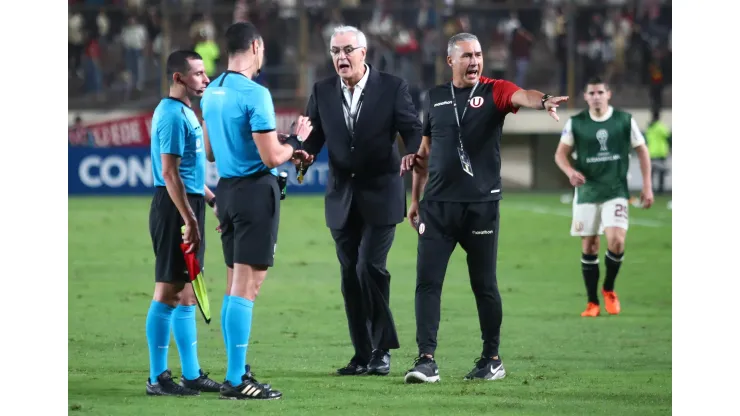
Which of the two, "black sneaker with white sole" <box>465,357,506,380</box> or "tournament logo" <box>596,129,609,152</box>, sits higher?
"tournament logo" <box>596,129,609,152</box>

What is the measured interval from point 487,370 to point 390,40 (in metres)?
21.5

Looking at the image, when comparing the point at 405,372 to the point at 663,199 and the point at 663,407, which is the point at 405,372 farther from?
the point at 663,199

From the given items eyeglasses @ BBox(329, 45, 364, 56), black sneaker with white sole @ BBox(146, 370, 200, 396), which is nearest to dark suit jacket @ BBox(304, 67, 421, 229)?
eyeglasses @ BBox(329, 45, 364, 56)

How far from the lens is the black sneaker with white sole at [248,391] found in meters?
6.99

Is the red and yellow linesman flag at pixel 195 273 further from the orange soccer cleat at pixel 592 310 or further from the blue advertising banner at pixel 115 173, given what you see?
the blue advertising banner at pixel 115 173

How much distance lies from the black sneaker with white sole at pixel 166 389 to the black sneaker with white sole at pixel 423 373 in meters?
1.22

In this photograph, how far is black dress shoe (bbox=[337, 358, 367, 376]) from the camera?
8.04 m

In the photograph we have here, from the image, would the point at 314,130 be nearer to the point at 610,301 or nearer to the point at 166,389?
the point at 166,389

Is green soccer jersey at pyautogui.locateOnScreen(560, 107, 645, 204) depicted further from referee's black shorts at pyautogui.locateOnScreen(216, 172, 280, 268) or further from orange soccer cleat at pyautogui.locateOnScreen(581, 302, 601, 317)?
referee's black shorts at pyautogui.locateOnScreen(216, 172, 280, 268)

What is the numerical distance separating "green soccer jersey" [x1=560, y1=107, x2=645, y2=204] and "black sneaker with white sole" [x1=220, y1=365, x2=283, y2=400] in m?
5.01

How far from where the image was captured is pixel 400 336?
9.99 metres

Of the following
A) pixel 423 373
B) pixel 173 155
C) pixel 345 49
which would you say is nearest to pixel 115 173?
pixel 345 49

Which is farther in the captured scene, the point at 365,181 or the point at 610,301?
the point at 610,301

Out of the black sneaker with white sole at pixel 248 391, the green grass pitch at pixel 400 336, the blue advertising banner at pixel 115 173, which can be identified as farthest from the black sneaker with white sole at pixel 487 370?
the blue advertising banner at pixel 115 173
